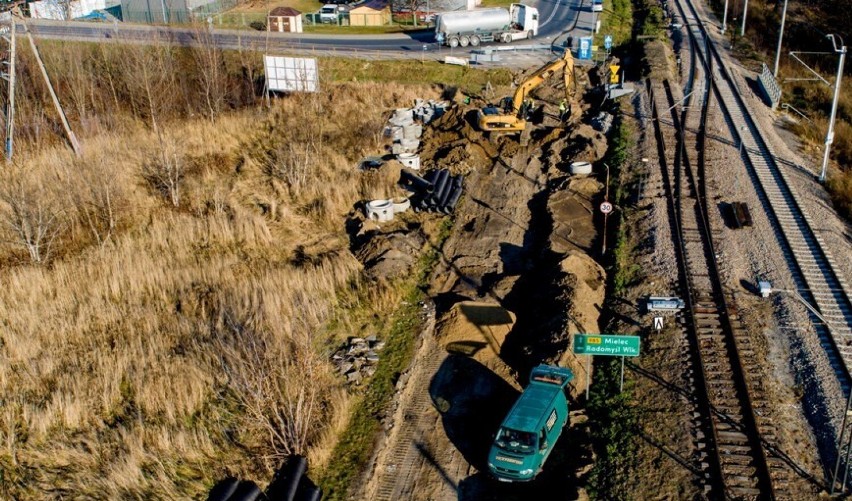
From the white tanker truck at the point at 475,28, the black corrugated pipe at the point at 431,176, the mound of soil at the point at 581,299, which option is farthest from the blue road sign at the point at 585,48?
the mound of soil at the point at 581,299

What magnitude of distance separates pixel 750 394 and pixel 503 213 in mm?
13309

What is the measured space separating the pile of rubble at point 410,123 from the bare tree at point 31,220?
1479 centimetres

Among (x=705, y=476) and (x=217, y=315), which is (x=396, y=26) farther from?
(x=705, y=476)

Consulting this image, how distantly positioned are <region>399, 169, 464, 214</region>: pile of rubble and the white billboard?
1017 centimetres

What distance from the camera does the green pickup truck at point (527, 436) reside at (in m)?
16.4

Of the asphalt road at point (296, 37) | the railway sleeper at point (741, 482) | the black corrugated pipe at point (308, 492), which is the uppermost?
the asphalt road at point (296, 37)

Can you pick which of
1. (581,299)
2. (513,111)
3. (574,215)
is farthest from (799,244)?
(513,111)

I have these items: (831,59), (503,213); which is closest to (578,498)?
(503,213)

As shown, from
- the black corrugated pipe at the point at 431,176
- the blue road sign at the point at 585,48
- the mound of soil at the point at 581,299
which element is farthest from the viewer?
the blue road sign at the point at 585,48

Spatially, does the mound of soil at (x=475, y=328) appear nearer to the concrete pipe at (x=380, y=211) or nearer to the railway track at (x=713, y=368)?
the railway track at (x=713, y=368)

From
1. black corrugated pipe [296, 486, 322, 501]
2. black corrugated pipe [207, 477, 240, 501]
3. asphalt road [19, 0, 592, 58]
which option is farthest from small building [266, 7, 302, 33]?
black corrugated pipe [296, 486, 322, 501]

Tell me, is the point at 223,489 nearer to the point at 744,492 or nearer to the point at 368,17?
the point at 744,492

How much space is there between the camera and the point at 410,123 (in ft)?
121

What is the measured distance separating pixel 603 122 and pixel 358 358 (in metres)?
19.6
